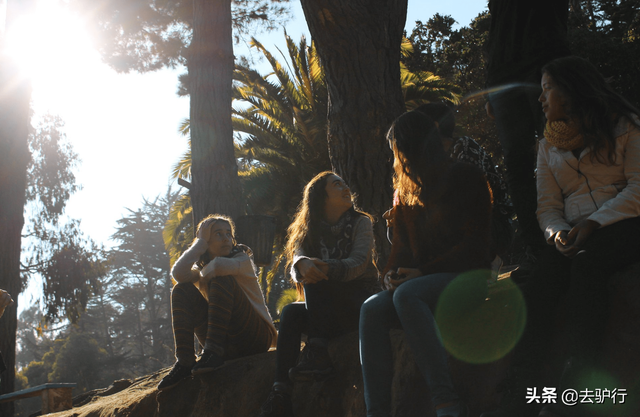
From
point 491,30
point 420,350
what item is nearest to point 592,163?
point 420,350

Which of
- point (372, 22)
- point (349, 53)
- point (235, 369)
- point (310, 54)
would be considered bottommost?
point (235, 369)

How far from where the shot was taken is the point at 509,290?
2781 millimetres

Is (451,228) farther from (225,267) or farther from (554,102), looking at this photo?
(225,267)

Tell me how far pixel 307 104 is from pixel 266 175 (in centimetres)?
224

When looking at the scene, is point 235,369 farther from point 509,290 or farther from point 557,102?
point 557,102

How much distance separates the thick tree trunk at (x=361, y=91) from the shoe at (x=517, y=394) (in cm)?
239

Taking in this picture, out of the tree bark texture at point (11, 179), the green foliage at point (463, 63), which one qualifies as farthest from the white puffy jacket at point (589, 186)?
the green foliage at point (463, 63)

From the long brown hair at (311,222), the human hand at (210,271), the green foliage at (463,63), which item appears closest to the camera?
the long brown hair at (311,222)

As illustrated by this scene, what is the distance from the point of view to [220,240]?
4.19 meters

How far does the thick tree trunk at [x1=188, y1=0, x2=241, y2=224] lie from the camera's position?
7016 mm

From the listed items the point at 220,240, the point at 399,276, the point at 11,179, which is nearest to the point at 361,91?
the point at 220,240

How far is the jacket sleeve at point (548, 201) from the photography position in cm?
247

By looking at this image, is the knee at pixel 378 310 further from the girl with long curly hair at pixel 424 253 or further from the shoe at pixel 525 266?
the shoe at pixel 525 266

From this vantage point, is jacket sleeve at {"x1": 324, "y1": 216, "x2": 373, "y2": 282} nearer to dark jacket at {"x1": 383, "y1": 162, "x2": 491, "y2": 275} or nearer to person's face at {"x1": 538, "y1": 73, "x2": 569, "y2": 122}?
dark jacket at {"x1": 383, "y1": 162, "x2": 491, "y2": 275}
